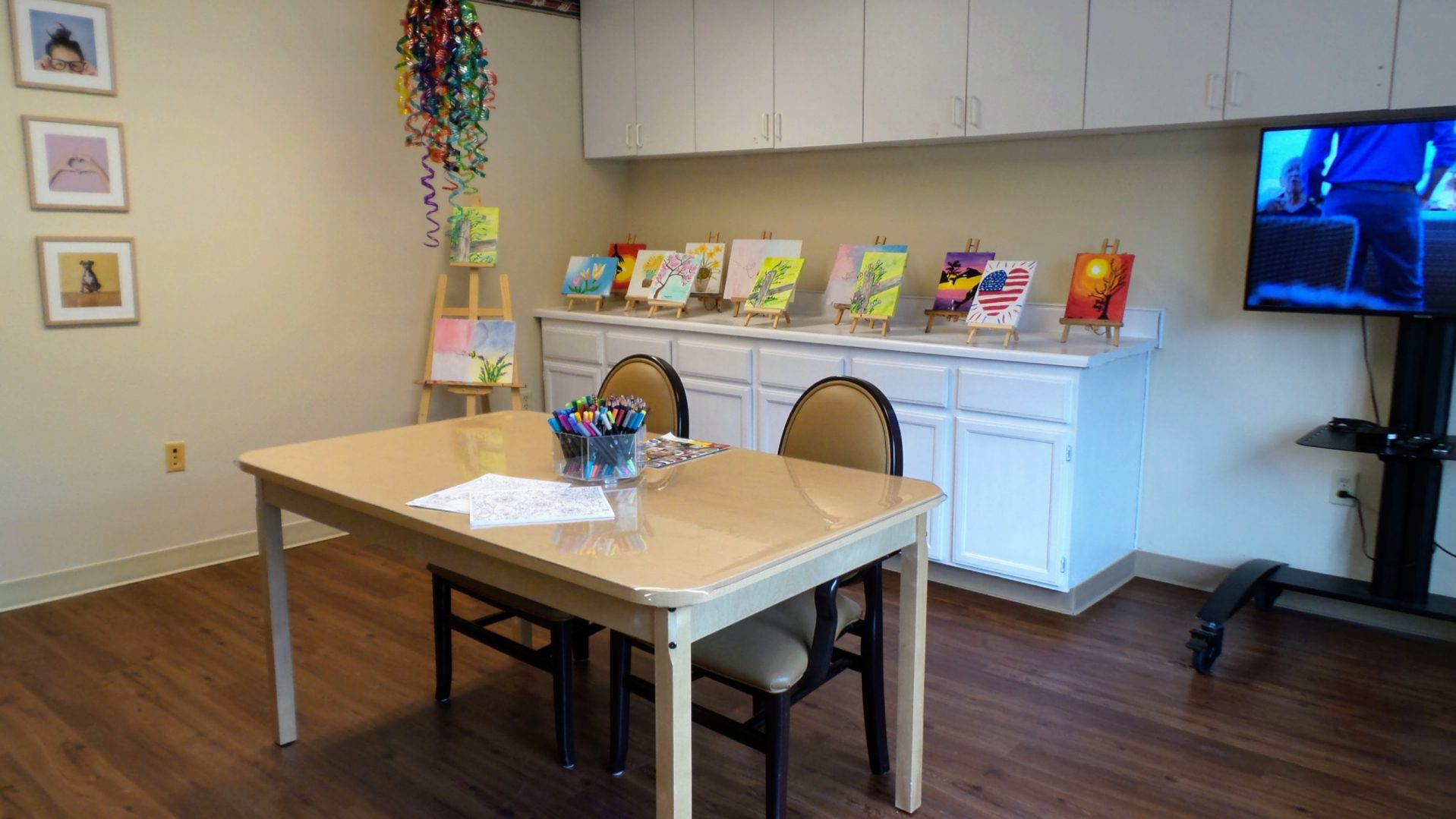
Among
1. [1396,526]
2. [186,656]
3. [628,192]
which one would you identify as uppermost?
[628,192]

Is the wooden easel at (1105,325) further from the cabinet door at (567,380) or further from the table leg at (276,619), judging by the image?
the table leg at (276,619)

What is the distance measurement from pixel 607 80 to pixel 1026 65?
2.24m

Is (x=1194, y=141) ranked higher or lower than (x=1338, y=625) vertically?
higher

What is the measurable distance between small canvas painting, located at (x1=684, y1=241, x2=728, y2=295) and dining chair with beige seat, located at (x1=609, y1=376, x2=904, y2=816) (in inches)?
83.9

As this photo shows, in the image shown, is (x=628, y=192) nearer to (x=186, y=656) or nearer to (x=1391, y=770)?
(x=186, y=656)

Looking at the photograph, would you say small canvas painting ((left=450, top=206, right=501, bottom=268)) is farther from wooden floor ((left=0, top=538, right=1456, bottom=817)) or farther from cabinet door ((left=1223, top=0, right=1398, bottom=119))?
cabinet door ((left=1223, top=0, right=1398, bottom=119))

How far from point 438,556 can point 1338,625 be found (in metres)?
2.96

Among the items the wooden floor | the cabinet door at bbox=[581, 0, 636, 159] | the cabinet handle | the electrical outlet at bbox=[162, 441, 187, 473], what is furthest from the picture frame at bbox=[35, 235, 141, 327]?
the cabinet handle

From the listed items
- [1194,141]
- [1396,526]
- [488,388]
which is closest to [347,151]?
[488,388]

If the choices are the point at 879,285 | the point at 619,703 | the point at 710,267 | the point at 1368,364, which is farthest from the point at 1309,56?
the point at 619,703

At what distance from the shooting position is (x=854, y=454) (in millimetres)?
2541

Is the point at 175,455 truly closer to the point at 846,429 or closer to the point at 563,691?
the point at 563,691

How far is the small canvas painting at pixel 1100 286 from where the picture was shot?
11.8 ft

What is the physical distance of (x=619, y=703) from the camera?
2.45m
